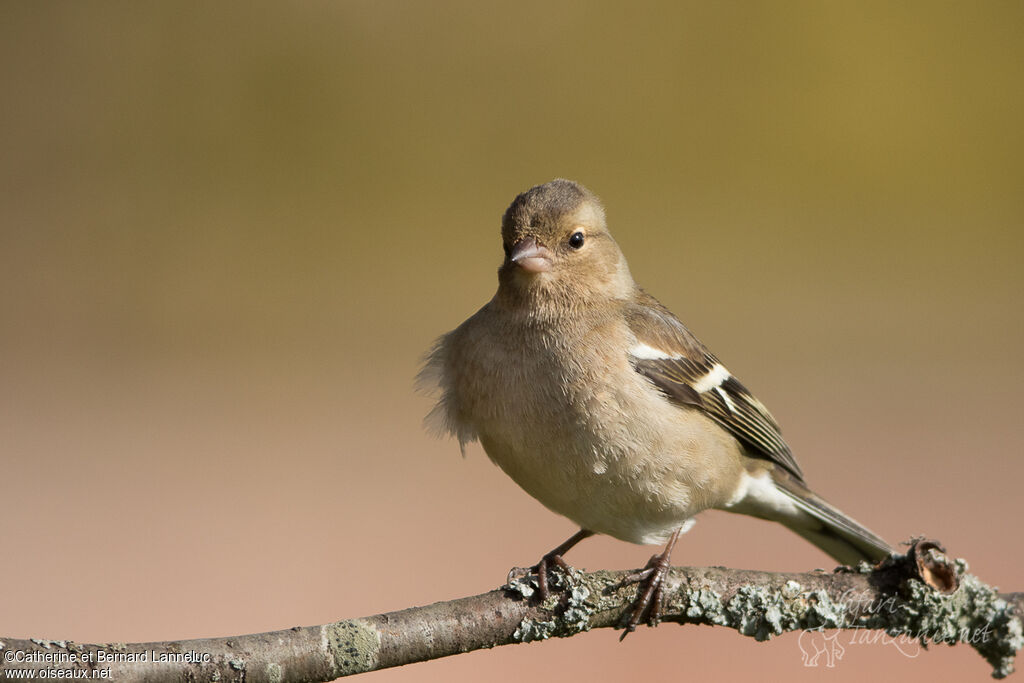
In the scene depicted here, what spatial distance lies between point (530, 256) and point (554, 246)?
0.48 feet

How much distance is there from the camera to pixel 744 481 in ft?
13.8

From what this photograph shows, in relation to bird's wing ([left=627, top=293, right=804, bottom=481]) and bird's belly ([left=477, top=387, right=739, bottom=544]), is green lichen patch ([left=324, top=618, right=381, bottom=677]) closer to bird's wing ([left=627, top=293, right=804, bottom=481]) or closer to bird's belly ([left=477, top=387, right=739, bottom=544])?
bird's belly ([left=477, top=387, right=739, bottom=544])

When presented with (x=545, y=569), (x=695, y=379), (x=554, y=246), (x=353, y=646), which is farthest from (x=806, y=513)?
(x=353, y=646)

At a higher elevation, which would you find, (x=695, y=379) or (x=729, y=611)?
(x=695, y=379)

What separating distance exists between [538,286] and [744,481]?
125cm

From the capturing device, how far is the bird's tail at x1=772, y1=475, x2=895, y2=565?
4332 mm

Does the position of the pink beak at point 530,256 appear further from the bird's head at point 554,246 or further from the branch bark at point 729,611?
the branch bark at point 729,611

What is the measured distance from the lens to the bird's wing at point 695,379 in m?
3.86

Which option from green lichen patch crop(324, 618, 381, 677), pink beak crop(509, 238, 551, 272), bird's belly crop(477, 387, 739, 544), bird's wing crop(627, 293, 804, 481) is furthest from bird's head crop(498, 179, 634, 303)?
green lichen patch crop(324, 618, 381, 677)

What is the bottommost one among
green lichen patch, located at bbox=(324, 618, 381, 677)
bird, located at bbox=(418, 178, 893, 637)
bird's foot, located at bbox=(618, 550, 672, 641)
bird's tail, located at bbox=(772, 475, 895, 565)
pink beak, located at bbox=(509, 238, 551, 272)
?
green lichen patch, located at bbox=(324, 618, 381, 677)

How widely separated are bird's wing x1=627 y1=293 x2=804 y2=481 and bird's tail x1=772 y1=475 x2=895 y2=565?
9 cm

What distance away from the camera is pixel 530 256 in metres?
3.79

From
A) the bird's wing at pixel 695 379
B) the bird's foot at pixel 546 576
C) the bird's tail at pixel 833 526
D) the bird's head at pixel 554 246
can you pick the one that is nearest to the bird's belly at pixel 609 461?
the bird's wing at pixel 695 379

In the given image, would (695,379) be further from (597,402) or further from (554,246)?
(554,246)
